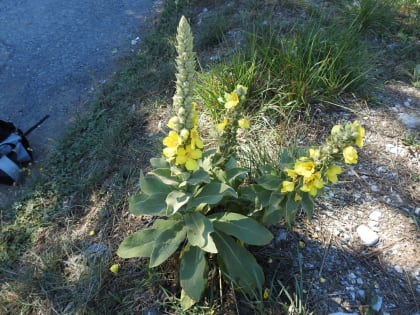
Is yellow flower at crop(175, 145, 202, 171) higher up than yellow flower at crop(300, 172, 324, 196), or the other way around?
yellow flower at crop(175, 145, 202, 171)

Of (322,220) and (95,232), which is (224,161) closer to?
(322,220)

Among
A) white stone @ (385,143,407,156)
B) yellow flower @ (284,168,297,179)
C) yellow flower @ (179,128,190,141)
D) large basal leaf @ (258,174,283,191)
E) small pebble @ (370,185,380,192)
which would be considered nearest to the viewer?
yellow flower @ (179,128,190,141)

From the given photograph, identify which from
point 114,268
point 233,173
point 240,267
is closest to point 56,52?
point 114,268

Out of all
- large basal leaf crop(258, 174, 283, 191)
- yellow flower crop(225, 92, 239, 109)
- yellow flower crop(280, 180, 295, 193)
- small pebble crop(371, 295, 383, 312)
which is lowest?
small pebble crop(371, 295, 383, 312)

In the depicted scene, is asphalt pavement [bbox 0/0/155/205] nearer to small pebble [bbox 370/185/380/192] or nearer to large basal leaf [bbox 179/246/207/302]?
large basal leaf [bbox 179/246/207/302]

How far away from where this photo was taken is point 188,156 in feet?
5.60

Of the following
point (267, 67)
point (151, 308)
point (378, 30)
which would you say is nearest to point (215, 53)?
point (267, 67)

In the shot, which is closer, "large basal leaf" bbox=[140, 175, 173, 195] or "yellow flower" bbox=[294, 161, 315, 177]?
"yellow flower" bbox=[294, 161, 315, 177]

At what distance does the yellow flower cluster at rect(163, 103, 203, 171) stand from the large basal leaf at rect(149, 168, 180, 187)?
0.20 metres

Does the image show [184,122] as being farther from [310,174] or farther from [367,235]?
[367,235]

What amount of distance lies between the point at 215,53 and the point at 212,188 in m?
2.63

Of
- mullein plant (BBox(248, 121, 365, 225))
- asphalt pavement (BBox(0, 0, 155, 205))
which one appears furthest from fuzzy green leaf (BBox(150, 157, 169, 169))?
asphalt pavement (BBox(0, 0, 155, 205))

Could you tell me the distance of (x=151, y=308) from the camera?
2252 millimetres

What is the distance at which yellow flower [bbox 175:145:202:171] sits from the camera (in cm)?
169
